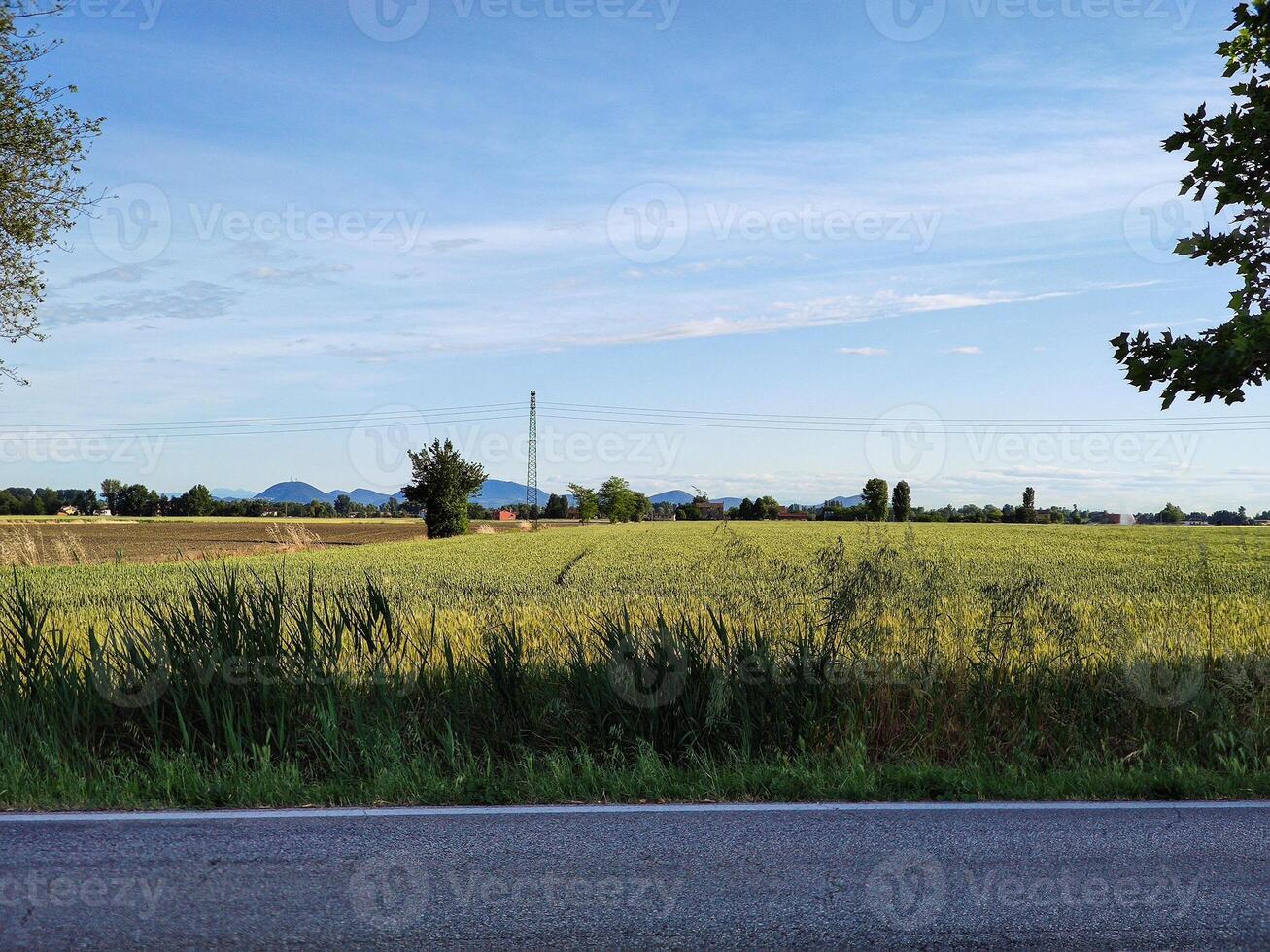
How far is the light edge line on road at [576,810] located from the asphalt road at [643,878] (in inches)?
1.1

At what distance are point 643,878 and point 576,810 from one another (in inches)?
43.6

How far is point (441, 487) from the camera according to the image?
7225 cm

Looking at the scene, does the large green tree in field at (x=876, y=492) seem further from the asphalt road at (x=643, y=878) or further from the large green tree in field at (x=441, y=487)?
the asphalt road at (x=643, y=878)

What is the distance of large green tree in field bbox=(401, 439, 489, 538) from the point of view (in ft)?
237

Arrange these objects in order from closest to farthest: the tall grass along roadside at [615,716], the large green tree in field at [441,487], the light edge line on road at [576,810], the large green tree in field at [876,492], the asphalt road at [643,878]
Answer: the asphalt road at [643,878], the light edge line on road at [576,810], the tall grass along roadside at [615,716], the large green tree in field at [441,487], the large green tree in field at [876,492]

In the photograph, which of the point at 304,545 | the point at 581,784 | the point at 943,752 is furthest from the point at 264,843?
the point at 304,545

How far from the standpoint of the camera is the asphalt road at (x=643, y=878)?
4.18 metres

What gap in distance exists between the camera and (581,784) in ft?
20.4

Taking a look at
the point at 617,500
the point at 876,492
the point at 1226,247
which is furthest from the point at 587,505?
the point at 1226,247

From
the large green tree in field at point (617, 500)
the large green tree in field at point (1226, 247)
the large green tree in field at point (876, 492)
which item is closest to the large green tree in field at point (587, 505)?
the large green tree in field at point (617, 500)

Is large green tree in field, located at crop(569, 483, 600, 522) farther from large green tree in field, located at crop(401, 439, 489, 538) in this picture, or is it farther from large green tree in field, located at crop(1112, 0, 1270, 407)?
large green tree in field, located at crop(1112, 0, 1270, 407)

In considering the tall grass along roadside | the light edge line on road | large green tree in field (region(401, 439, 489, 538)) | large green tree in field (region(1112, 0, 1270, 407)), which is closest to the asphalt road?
the light edge line on road

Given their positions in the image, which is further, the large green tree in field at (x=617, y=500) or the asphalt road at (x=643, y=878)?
the large green tree in field at (x=617, y=500)

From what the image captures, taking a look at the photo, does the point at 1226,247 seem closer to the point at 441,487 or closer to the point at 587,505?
the point at 441,487
